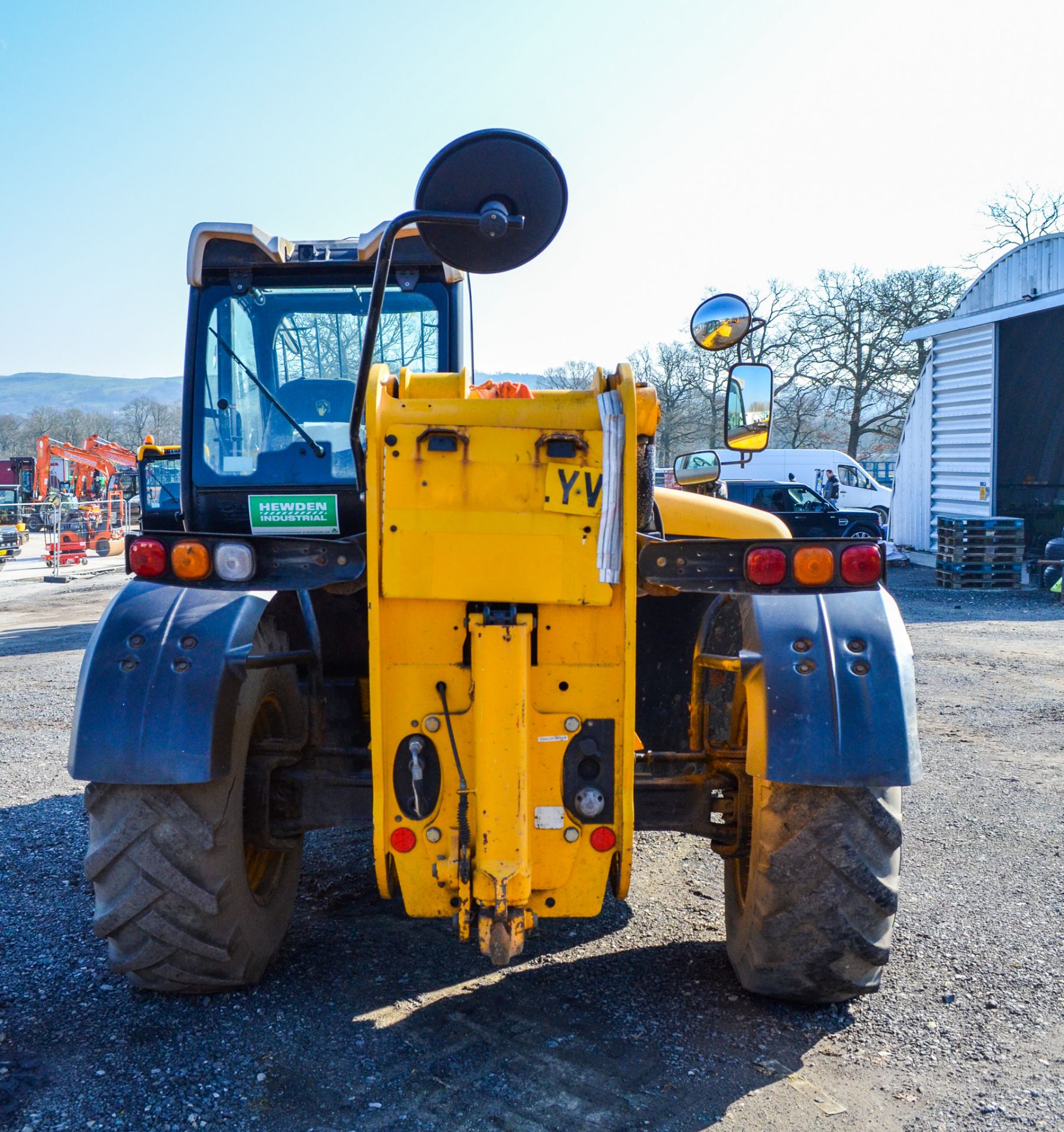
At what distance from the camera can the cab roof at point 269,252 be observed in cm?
432

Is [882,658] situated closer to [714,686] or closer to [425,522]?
[714,686]

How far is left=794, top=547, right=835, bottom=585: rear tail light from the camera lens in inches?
112

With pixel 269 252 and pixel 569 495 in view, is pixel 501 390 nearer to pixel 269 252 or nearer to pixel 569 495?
pixel 569 495

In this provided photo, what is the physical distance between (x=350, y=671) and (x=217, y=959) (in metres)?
1.33

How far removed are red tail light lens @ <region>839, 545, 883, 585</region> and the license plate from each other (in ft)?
2.45

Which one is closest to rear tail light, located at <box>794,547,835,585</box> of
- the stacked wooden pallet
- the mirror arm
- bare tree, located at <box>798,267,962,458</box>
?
the mirror arm

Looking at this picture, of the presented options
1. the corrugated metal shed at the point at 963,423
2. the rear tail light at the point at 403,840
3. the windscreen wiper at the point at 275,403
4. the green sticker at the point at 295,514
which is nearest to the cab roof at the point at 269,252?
the windscreen wiper at the point at 275,403

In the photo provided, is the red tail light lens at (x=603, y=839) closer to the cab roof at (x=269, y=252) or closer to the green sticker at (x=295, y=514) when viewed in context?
the green sticker at (x=295, y=514)

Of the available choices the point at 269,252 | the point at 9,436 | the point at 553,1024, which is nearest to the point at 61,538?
the point at 269,252

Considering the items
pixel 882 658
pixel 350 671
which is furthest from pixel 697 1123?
pixel 350 671

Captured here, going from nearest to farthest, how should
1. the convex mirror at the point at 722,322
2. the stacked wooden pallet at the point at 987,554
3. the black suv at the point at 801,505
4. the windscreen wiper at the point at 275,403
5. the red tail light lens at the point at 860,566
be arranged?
the red tail light lens at the point at 860,566
the convex mirror at the point at 722,322
the windscreen wiper at the point at 275,403
the stacked wooden pallet at the point at 987,554
the black suv at the point at 801,505

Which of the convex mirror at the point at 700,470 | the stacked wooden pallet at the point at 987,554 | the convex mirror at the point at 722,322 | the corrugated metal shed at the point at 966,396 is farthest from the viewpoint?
the corrugated metal shed at the point at 966,396

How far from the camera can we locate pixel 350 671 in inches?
162

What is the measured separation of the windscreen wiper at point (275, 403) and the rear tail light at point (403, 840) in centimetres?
204
